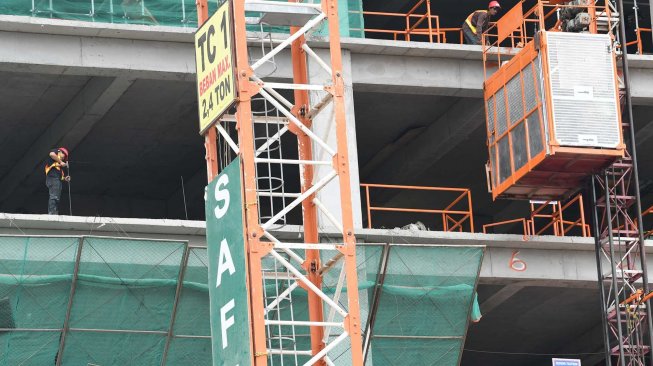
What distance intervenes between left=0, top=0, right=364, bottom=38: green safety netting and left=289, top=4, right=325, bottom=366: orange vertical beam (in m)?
8.77

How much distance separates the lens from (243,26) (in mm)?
25938

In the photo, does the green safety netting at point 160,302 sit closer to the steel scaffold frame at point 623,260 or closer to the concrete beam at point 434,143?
the steel scaffold frame at point 623,260

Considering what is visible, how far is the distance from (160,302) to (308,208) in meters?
7.84

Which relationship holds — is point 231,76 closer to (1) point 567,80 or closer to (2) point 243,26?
(2) point 243,26

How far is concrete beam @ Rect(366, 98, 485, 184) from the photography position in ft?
134

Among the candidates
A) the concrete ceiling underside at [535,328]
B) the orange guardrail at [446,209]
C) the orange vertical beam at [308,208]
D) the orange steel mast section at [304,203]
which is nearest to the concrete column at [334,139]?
the orange guardrail at [446,209]

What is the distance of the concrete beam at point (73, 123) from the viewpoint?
124ft

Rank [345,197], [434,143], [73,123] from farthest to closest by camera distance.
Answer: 1. [434,143]
2. [73,123]
3. [345,197]

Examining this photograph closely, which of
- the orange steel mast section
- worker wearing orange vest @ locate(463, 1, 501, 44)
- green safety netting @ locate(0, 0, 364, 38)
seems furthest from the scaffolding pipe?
the orange steel mast section

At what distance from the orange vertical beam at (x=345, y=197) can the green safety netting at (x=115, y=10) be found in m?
9.59

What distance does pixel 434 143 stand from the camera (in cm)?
4200

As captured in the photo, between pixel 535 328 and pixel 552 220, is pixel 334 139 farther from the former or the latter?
pixel 535 328

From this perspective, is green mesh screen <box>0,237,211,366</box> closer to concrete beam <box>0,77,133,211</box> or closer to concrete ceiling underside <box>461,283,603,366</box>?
concrete beam <box>0,77,133,211</box>

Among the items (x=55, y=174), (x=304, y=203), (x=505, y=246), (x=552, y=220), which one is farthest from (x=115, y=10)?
(x=552, y=220)
